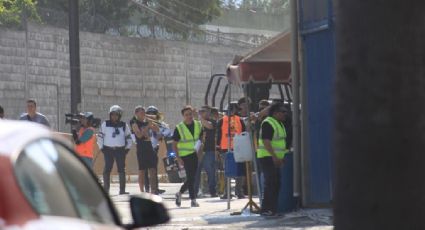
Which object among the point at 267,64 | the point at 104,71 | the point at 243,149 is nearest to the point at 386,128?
the point at 267,64

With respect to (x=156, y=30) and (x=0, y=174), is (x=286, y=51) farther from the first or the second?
(x=156, y=30)

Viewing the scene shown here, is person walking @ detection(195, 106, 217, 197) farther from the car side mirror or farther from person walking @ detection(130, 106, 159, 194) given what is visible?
the car side mirror

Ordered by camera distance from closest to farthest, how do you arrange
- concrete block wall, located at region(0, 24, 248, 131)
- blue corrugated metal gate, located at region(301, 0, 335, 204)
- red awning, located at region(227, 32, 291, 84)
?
blue corrugated metal gate, located at region(301, 0, 335, 204), red awning, located at region(227, 32, 291, 84), concrete block wall, located at region(0, 24, 248, 131)

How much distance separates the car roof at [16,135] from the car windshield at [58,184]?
0.03 metres

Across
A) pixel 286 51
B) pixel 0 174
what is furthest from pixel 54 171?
pixel 286 51

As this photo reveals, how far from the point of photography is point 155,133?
69.1ft

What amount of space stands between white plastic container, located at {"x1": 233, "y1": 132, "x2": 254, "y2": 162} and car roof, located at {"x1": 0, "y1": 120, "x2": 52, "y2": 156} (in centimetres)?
1127

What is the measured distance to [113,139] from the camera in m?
20.5

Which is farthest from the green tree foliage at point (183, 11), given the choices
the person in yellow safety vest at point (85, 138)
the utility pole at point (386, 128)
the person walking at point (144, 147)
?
the utility pole at point (386, 128)

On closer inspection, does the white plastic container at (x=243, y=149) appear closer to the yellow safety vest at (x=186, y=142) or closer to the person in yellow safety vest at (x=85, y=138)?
the yellow safety vest at (x=186, y=142)

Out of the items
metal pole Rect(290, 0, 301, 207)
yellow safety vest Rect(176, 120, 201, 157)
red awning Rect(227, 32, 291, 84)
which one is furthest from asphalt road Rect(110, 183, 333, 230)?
red awning Rect(227, 32, 291, 84)

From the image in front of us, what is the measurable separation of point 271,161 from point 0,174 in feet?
37.6

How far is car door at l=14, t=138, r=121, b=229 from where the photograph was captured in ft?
13.6

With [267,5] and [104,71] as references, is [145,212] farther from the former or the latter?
[267,5]
